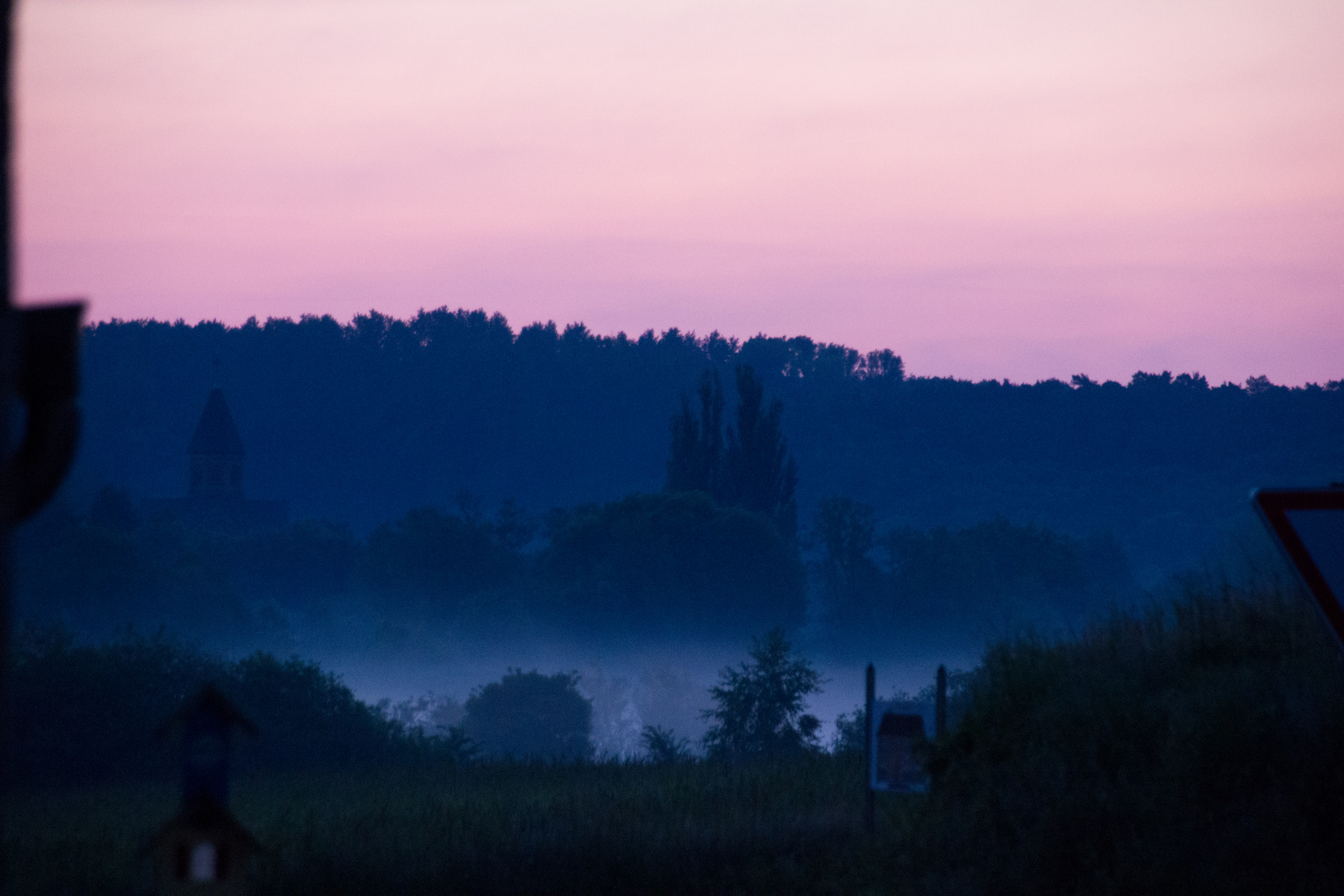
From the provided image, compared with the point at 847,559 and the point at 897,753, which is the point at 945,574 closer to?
the point at 847,559

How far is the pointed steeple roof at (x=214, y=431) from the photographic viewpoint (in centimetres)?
13450

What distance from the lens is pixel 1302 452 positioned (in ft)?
440

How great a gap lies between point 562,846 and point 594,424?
491 ft

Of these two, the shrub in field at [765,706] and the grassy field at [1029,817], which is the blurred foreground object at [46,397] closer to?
the grassy field at [1029,817]

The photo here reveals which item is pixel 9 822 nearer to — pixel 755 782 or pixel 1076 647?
pixel 755 782

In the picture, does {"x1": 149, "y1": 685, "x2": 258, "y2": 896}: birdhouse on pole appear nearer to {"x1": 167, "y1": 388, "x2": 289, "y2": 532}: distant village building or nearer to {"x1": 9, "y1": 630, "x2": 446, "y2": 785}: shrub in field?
{"x1": 9, "y1": 630, "x2": 446, "y2": 785}: shrub in field

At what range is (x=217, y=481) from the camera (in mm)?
137250

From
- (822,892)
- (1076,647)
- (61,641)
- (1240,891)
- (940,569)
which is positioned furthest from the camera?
(940,569)

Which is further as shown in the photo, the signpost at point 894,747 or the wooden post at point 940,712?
the signpost at point 894,747

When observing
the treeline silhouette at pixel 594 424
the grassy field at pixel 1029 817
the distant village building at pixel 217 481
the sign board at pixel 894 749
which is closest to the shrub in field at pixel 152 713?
the grassy field at pixel 1029 817

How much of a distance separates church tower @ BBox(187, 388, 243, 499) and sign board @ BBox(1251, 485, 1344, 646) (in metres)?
136

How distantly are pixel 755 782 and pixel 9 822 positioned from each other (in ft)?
35.0

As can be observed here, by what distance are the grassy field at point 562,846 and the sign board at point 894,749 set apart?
43cm

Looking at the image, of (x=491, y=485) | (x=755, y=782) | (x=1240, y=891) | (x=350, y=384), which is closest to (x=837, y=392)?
(x=491, y=485)
